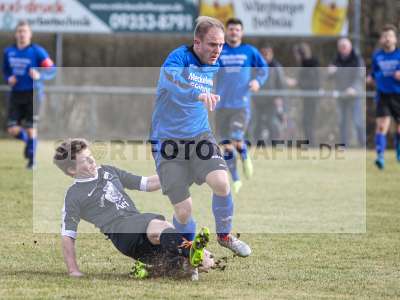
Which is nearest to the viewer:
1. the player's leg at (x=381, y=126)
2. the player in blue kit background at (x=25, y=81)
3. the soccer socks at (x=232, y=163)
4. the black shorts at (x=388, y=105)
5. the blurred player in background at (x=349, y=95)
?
the soccer socks at (x=232, y=163)

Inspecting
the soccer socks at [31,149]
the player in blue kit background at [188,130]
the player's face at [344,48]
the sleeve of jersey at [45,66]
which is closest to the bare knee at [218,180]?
the player in blue kit background at [188,130]

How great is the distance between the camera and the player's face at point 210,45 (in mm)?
6957

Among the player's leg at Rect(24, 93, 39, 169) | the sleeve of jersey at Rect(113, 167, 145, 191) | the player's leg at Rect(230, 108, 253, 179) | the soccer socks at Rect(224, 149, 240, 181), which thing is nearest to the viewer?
the sleeve of jersey at Rect(113, 167, 145, 191)

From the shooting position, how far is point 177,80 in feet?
23.0

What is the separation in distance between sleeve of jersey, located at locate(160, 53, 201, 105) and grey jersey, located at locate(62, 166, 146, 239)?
2.55 ft

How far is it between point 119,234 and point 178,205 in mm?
558

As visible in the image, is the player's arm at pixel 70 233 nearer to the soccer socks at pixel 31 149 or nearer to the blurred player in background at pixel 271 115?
the soccer socks at pixel 31 149

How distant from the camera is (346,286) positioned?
21.1 ft

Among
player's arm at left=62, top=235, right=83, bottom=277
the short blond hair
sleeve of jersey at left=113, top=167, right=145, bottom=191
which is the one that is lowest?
player's arm at left=62, top=235, right=83, bottom=277

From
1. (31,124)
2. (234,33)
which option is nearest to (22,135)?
(31,124)

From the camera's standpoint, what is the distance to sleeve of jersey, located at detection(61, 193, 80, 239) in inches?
259

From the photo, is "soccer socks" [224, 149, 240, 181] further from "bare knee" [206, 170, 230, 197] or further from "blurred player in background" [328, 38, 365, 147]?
"blurred player in background" [328, 38, 365, 147]

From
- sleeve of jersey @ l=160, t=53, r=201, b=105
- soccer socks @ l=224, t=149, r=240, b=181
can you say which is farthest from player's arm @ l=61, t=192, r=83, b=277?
soccer socks @ l=224, t=149, r=240, b=181

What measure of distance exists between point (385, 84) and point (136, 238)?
32.5 feet
